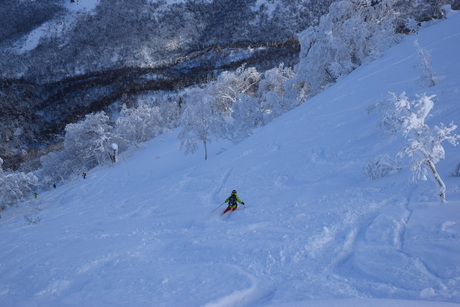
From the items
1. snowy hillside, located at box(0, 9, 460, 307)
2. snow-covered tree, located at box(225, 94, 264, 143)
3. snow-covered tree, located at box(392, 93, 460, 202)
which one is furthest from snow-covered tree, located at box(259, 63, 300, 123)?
snow-covered tree, located at box(392, 93, 460, 202)

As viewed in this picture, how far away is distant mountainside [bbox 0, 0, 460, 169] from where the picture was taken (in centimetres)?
10488

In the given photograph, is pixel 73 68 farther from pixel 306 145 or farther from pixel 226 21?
pixel 306 145

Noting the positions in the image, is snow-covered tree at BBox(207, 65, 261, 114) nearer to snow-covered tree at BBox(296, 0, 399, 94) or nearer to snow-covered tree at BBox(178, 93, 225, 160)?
snow-covered tree at BBox(178, 93, 225, 160)

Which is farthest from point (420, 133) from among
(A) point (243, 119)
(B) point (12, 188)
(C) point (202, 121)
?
(B) point (12, 188)

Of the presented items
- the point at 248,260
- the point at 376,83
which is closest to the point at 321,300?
the point at 248,260

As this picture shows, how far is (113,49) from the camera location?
→ 13888 centimetres

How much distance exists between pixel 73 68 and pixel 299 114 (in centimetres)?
13717

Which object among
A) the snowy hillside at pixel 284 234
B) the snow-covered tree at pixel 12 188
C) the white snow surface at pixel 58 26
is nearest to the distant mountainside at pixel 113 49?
the white snow surface at pixel 58 26

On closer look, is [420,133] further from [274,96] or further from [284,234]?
[274,96]

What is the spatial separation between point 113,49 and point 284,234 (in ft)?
506

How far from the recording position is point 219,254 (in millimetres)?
7336

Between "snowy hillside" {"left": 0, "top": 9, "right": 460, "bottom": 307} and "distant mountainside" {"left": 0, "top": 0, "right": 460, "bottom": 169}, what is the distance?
90097 millimetres

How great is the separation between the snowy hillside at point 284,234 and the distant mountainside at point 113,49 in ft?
296

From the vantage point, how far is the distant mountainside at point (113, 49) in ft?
344
